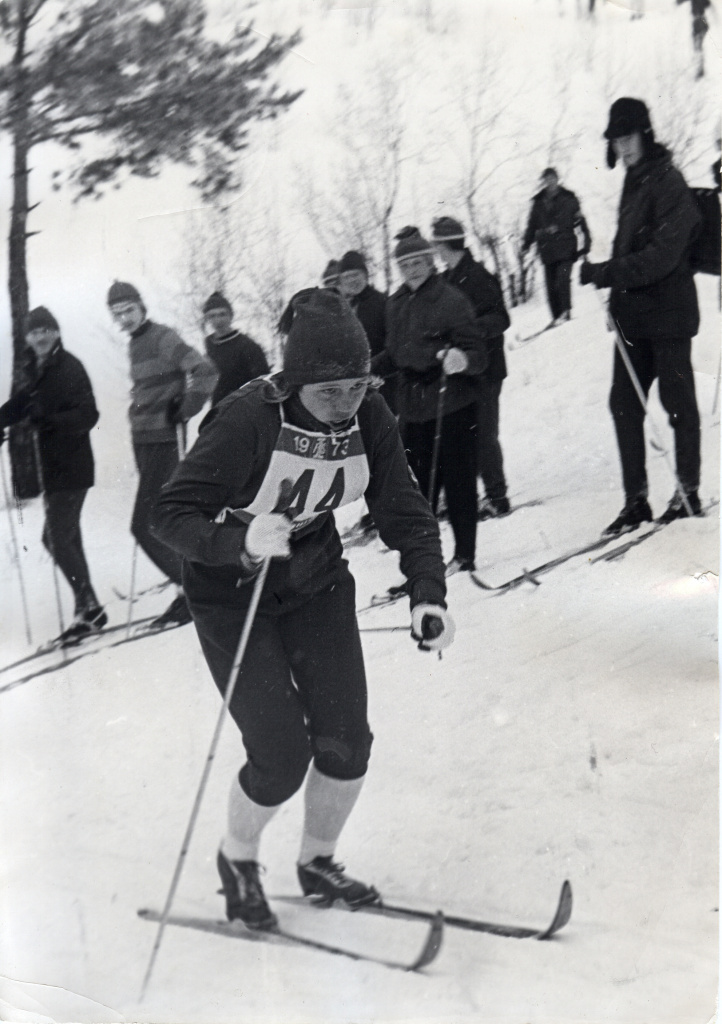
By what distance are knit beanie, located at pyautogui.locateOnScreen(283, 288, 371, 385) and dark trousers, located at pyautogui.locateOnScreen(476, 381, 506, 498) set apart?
0.30 m

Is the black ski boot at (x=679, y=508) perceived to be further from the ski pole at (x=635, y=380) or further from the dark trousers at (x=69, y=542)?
the dark trousers at (x=69, y=542)

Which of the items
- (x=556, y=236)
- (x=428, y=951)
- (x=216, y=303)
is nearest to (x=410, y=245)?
(x=556, y=236)

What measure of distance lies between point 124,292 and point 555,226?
2.89 ft

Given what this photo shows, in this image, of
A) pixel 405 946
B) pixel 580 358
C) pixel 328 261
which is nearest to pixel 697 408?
pixel 580 358

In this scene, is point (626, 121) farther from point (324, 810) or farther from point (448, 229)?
point (324, 810)

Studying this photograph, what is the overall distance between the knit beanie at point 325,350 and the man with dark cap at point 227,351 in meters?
0.13

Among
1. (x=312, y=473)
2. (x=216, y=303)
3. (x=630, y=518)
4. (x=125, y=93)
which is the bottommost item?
(x=630, y=518)

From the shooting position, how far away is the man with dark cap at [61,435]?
1.96 metres

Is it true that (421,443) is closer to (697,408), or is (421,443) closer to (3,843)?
(697,408)

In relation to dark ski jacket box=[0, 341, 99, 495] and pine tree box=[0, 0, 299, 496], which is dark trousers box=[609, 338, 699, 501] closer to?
pine tree box=[0, 0, 299, 496]

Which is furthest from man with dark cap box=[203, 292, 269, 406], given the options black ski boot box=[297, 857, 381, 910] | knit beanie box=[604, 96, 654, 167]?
black ski boot box=[297, 857, 381, 910]

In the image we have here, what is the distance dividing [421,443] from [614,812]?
85 centimetres

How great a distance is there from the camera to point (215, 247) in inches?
76.6

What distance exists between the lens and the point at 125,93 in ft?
6.41
